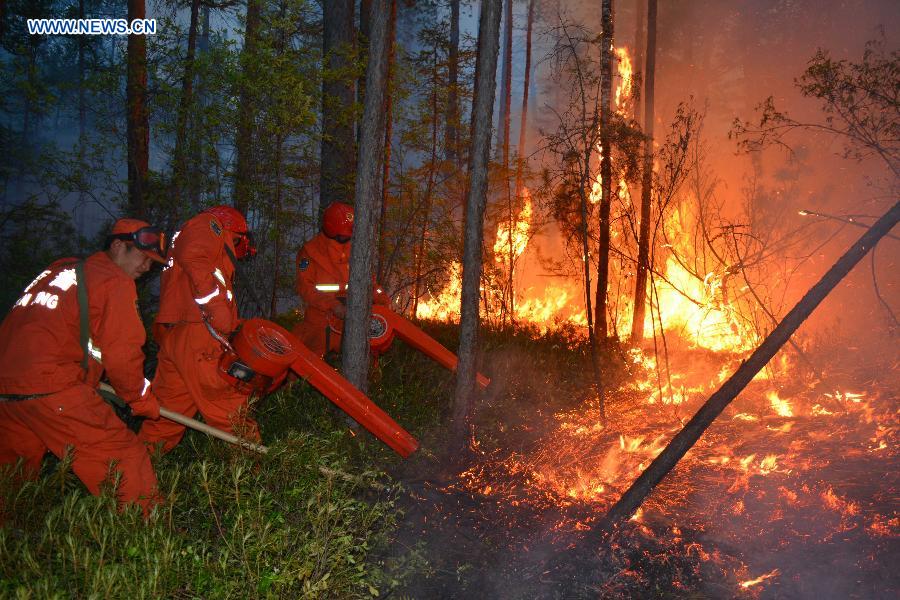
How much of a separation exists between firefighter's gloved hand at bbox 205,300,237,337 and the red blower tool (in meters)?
0.15

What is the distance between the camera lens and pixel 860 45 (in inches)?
696

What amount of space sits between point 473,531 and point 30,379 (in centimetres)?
311

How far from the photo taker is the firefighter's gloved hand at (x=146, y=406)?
3871 mm

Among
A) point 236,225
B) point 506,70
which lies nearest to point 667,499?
point 236,225

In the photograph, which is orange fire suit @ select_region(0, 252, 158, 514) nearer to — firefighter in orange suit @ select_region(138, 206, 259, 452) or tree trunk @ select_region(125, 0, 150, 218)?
firefighter in orange suit @ select_region(138, 206, 259, 452)

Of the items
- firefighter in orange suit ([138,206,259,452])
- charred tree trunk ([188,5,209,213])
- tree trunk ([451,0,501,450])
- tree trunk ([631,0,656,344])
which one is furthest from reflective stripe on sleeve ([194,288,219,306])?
tree trunk ([631,0,656,344])

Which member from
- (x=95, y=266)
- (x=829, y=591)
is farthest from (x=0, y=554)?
(x=829, y=591)

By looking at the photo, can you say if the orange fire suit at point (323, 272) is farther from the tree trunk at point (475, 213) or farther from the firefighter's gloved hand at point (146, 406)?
Answer: the firefighter's gloved hand at point (146, 406)

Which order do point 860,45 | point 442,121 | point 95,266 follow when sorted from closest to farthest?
point 95,266
point 442,121
point 860,45

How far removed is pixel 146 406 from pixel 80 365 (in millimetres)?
458

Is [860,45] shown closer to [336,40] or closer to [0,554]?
[336,40]

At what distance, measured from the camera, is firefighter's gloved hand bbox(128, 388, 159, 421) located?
152 inches

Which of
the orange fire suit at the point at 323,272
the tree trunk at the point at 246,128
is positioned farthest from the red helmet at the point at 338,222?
the tree trunk at the point at 246,128

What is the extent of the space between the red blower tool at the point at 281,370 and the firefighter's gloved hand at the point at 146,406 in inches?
34.8
